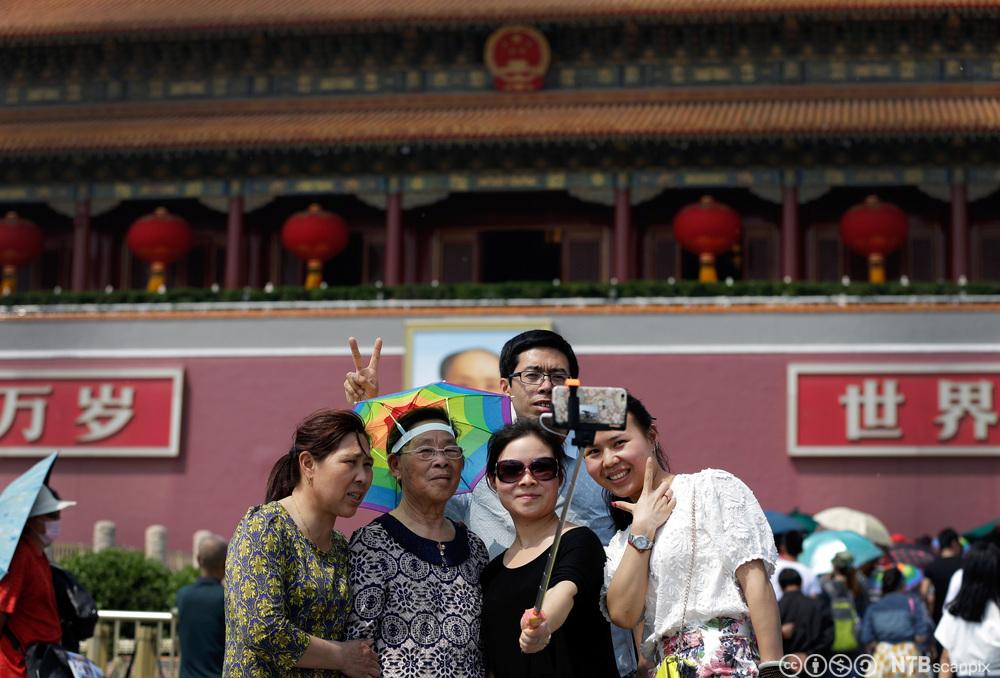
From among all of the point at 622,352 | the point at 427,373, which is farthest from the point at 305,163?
the point at 622,352

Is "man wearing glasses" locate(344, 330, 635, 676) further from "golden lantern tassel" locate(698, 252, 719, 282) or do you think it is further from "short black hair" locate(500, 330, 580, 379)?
"golden lantern tassel" locate(698, 252, 719, 282)

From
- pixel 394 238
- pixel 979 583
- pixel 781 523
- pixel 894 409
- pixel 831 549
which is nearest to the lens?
pixel 979 583

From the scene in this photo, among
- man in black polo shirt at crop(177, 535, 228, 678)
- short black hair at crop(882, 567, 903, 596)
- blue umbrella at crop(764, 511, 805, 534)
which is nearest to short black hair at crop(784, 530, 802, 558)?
short black hair at crop(882, 567, 903, 596)

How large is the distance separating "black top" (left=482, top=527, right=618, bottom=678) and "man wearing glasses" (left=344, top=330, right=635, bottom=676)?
0.57m

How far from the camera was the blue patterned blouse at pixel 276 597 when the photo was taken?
12.8 ft

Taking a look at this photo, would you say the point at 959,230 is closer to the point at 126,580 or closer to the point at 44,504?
the point at 126,580

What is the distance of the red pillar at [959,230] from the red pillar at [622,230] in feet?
12.9

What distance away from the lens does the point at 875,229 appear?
56.1 feet

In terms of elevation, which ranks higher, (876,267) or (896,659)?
(876,267)

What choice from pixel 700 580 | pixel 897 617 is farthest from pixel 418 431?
pixel 897 617

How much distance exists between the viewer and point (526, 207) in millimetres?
19078

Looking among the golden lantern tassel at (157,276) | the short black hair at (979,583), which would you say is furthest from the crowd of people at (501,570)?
the golden lantern tassel at (157,276)

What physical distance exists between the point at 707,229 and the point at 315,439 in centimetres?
1356

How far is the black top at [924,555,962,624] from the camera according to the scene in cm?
941
